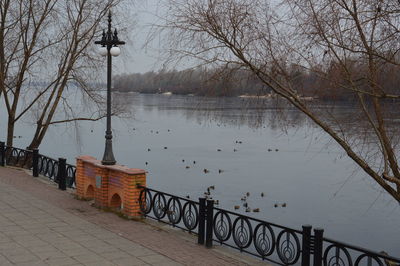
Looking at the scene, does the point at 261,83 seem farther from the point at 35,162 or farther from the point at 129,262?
the point at 35,162

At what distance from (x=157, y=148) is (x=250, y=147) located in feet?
21.9

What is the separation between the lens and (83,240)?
8234mm

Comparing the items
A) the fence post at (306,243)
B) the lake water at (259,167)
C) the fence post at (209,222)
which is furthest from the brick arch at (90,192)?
the fence post at (306,243)

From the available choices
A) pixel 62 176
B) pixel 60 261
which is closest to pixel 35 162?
pixel 62 176

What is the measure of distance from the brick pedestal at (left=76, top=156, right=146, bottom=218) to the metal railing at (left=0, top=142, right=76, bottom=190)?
1.30 metres

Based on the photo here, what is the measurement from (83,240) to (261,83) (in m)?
3.95

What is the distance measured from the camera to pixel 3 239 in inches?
315

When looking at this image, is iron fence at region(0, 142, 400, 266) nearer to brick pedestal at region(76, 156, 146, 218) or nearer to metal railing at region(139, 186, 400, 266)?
metal railing at region(139, 186, 400, 266)

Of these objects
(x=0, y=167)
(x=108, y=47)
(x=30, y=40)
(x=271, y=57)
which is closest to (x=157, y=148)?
(x=30, y=40)

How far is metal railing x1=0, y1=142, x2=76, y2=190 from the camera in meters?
13.4

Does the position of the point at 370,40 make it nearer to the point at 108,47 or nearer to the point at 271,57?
the point at 271,57

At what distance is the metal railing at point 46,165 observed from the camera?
13.4 meters

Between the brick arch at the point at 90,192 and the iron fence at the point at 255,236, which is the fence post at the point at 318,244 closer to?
the iron fence at the point at 255,236

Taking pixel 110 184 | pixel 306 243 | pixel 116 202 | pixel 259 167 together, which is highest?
pixel 110 184
